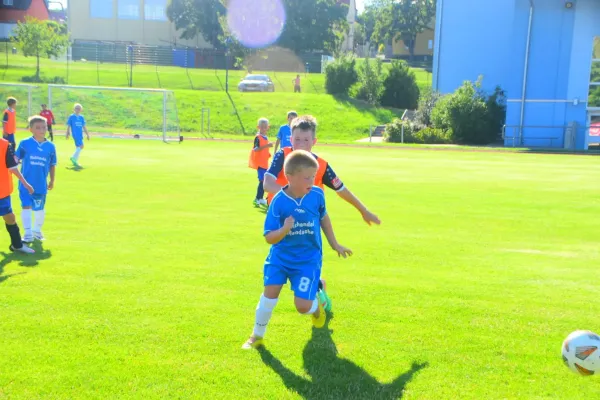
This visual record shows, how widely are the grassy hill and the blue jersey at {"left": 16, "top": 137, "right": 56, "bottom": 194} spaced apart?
1087 inches

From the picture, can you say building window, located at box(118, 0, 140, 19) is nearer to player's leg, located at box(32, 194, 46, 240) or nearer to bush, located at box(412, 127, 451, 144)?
bush, located at box(412, 127, 451, 144)

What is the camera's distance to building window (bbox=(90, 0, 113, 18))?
72.4 metres

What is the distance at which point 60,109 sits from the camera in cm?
3803

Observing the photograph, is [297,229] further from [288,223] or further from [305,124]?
[305,124]

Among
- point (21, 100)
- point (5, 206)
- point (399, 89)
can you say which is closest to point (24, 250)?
point (5, 206)

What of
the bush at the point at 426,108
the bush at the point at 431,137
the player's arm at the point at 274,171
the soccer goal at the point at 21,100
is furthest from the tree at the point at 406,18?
the player's arm at the point at 274,171

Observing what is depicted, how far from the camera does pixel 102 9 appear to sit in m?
72.6

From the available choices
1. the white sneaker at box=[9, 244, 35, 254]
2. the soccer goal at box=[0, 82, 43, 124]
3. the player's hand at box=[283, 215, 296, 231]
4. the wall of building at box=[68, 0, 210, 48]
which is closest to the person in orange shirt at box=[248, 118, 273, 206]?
the white sneaker at box=[9, 244, 35, 254]

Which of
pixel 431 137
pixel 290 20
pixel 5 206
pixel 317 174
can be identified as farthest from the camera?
pixel 290 20

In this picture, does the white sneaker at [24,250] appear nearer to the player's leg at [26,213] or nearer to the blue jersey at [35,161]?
the player's leg at [26,213]

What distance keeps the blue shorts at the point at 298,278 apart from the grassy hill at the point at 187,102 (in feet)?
108

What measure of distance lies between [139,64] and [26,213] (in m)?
57.6

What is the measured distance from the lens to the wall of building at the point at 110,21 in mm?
72250

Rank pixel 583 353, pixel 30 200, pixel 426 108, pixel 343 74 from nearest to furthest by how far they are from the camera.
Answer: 1. pixel 583 353
2. pixel 30 200
3. pixel 426 108
4. pixel 343 74
